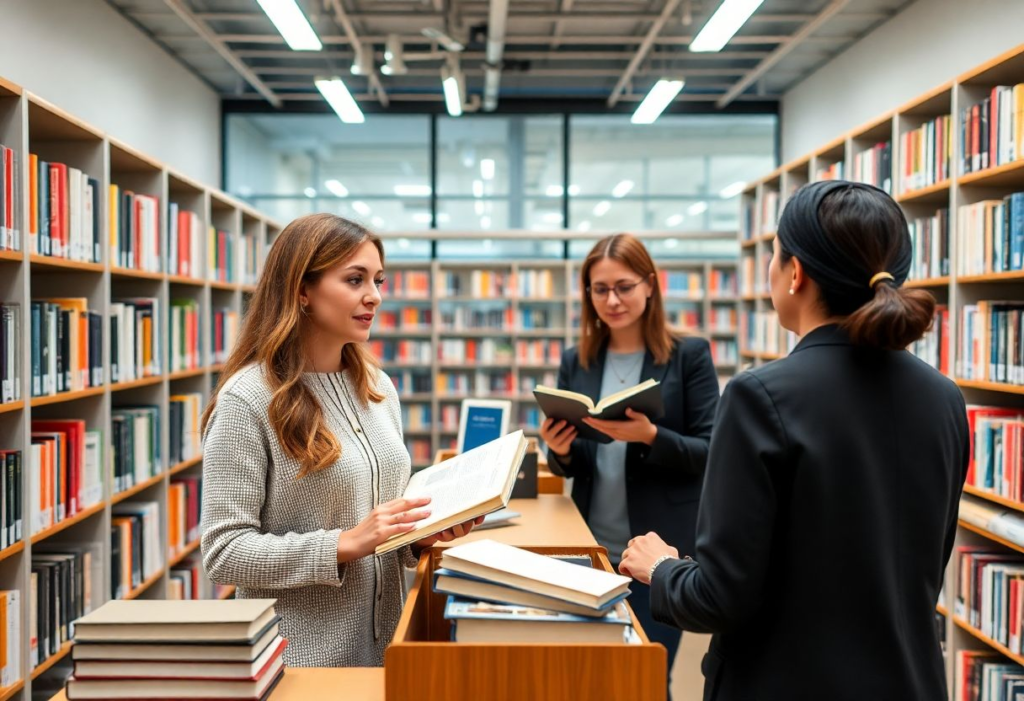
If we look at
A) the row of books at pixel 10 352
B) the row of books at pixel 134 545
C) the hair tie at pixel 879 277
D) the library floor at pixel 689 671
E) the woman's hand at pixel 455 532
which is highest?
the hair tie at pixel 879 277

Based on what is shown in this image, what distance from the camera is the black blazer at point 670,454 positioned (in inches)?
91.8

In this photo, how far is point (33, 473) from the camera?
2.76m

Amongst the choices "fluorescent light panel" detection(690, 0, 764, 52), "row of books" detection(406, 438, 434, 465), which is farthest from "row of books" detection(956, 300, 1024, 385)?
"row of books" detection(406, 438, 434, 465)

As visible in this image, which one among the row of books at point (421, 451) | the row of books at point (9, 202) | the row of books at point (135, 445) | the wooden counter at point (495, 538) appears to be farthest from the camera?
the row of books at point (421, 451)

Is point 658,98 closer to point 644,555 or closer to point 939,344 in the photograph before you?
point 939,344

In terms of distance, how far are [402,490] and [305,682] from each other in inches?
19.9

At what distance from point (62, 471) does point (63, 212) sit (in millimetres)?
937

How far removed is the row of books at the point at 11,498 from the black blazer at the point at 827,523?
229cm

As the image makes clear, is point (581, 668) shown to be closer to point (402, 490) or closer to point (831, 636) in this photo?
point (831, 636)

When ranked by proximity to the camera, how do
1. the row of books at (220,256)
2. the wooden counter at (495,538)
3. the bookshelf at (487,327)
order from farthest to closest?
the bookshelf at (487,327), the row of books at (220,256), the wooden counter at (495,538)

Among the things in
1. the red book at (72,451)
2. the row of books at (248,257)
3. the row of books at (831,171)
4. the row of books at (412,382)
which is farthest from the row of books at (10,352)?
the row of books at (412,382)

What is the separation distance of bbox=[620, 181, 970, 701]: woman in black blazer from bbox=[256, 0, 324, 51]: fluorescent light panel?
370 centimetres

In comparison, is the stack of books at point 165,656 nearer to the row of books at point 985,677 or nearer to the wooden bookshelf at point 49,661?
the wooden bookshelf at point 49,661

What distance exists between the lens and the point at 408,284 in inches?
288
